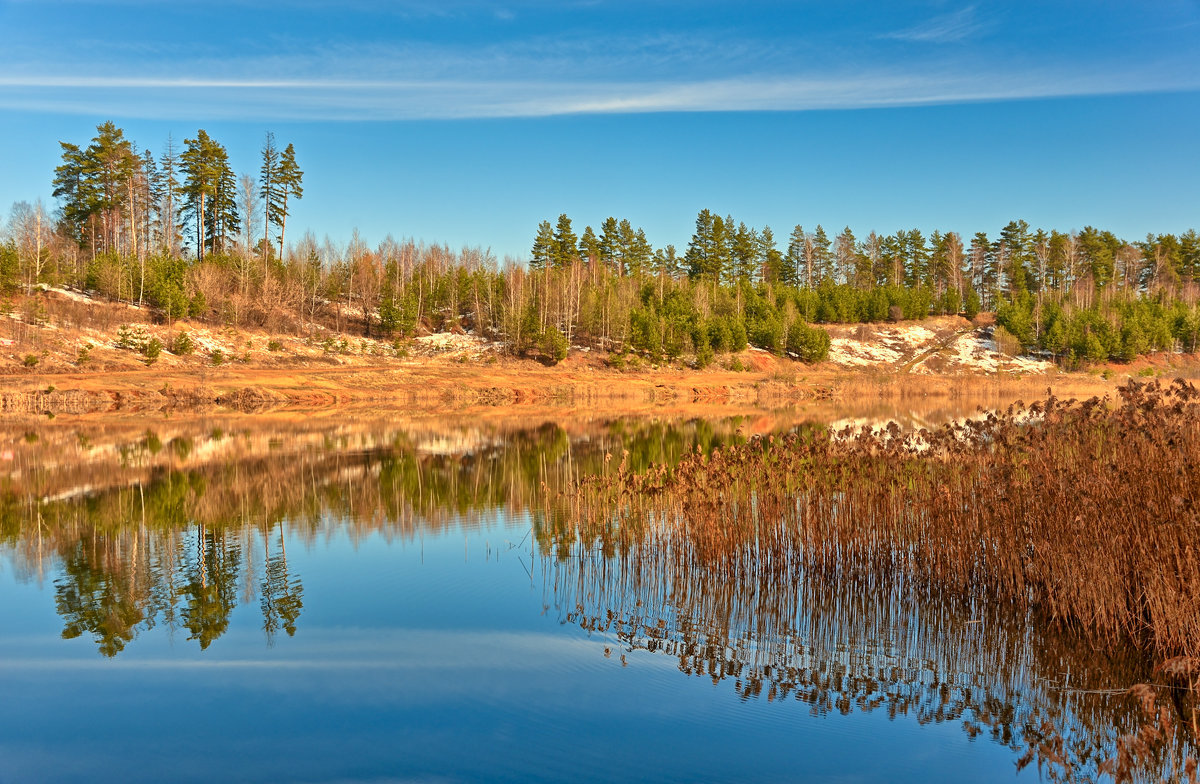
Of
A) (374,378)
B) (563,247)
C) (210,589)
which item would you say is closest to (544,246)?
(563,247)

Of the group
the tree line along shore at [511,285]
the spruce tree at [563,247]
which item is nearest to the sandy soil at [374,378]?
the tree line along shore at [511,285]

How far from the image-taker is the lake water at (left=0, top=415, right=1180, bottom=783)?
5895 millimetres

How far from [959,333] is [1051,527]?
88.5 m

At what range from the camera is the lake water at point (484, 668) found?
5.89 m

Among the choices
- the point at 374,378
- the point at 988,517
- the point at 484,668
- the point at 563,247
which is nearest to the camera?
the point at 484,668

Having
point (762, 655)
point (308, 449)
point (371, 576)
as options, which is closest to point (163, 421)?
point (308, 449)

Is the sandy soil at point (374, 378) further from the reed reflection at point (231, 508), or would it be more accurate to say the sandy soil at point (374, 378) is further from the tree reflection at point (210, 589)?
the tree reflection at point (210, 589)

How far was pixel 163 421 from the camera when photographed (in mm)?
34875

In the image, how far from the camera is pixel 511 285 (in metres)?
71.9

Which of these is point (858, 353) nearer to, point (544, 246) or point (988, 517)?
point (544, 246)

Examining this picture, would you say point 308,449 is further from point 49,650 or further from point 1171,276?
point 1171,276

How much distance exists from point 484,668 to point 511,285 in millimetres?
65552

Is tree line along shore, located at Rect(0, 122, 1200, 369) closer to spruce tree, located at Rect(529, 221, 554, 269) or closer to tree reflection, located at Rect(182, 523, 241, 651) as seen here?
spruce tree, located at Rect(529, 221, 554, 269)

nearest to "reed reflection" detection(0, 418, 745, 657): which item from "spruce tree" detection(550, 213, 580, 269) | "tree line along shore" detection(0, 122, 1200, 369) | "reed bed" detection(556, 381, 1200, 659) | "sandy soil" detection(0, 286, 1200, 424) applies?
"reed bed" detection(556, 381, 1200, 659)
